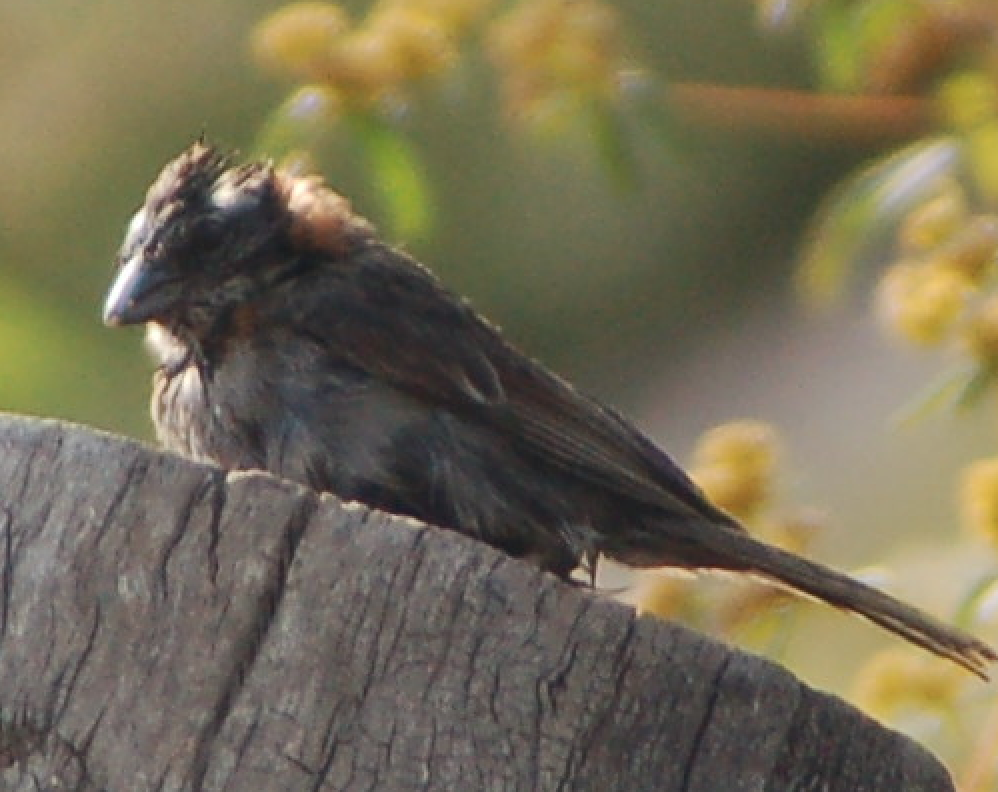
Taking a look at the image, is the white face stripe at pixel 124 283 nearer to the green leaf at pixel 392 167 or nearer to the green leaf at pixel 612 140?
the green leaf at pixel 392 167

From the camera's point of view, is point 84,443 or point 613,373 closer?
point 84,443

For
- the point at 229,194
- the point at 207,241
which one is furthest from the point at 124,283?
the point at 229,194

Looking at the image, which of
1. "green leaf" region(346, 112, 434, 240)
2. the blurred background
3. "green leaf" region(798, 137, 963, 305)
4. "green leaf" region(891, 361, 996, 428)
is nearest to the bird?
"green leaf" region(346, 112, 434, 240)

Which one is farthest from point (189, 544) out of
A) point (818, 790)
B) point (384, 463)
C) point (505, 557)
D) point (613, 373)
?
point (613, 373)

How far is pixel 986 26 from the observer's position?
17.0 ft

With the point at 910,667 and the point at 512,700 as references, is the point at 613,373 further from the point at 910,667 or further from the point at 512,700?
the point at 512,700

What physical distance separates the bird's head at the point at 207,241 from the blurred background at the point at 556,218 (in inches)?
227

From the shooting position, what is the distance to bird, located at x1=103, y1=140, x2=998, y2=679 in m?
4.83

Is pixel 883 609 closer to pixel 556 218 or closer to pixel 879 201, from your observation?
pixel 879 201

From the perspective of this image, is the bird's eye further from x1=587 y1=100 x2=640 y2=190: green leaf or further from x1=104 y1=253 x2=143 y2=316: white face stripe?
x1=587 y1=100 x2=640 y2=190: green leaf

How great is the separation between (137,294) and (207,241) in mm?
233

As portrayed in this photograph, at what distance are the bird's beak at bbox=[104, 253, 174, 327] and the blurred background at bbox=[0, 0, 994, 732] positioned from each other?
613 centimetres

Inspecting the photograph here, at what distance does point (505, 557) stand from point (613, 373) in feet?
30.9

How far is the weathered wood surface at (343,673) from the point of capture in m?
3.28
